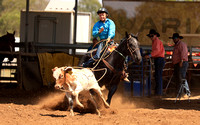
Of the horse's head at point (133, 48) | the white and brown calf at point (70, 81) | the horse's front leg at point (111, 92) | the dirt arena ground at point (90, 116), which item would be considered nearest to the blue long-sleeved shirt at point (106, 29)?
the horse's head at point (133, 48)

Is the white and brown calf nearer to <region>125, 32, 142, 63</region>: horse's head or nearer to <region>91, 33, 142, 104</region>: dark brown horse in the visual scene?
<region>91, 33, 142, 104</region>: dark brown horse

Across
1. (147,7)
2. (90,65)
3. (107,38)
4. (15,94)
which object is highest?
(147,7)

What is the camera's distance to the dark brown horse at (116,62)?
30.0ft

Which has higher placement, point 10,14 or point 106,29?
point 10,14

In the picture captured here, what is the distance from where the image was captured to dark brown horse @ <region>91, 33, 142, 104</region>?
9.15m

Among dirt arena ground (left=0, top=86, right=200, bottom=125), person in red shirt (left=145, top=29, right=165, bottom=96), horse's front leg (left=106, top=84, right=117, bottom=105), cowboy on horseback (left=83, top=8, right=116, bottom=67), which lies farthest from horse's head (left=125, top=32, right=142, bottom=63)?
person in red shirt (left=145, top=29, right=165, bottom=96)

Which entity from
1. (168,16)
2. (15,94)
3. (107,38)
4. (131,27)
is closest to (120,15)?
(131,27)

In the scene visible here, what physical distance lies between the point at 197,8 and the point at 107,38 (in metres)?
8.56

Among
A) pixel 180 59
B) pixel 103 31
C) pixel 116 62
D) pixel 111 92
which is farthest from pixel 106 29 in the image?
pixel 180 59

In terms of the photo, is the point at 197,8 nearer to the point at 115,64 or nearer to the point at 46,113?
the point at 115,64

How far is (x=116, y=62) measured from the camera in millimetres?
9414

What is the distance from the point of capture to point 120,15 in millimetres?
16281

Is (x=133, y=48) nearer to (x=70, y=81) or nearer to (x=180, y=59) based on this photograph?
(x=70, y=81)

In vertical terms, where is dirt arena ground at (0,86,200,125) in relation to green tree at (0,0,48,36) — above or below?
below
